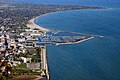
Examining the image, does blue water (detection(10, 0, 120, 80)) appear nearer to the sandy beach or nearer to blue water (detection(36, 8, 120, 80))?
blue water (detection(36, 8, 120, 80))

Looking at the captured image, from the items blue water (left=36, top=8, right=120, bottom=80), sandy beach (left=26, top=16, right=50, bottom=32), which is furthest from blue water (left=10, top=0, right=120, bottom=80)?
sandy beach (left=26, top=16, right=50, bottom=32)

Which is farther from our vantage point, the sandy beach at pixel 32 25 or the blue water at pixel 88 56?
the sandy beach at pixel 32 25

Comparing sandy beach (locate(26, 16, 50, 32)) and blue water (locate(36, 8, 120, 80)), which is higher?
blue water (locate(36, 8, 120, 80))

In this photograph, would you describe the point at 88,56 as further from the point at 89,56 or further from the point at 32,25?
the point at 32,25

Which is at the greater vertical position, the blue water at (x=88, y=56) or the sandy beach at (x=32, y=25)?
the blue water at (x=88, y=56)

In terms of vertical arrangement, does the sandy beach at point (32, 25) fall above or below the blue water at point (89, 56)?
below

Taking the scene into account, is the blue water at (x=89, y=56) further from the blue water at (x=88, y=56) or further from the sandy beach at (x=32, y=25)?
the sandy beach at (x=32, y=25)

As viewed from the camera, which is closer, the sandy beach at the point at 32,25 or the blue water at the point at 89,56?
the blue water at the point at 89,56

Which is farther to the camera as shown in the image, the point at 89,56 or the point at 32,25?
the point at 32,25

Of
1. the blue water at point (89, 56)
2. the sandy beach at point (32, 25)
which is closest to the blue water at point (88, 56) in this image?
the blue water at point (89, 56)

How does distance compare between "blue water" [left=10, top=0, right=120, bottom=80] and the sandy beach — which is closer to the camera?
"blue water" [left=10, top=0, right=120, bottom=80]

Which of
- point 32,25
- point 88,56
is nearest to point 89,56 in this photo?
point 88,56
